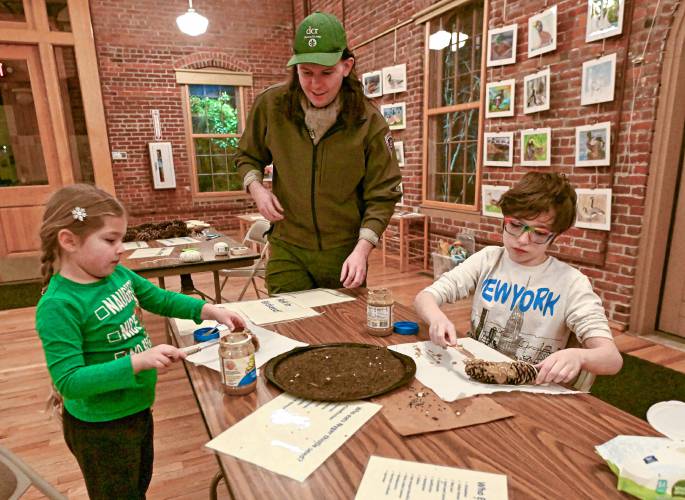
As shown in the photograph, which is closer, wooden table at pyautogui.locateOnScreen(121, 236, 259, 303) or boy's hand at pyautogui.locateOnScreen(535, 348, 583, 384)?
boy's hand at pyautogui.locateOnScreen(535, 348, 583, 384)

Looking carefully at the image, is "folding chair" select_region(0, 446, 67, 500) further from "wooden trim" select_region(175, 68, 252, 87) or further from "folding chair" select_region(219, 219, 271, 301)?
"wooden trim" select_region(175, 68, 252, 87)

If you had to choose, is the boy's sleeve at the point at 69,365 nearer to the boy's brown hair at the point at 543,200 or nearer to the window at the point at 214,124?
the boy's brown hair at the point at 543,200

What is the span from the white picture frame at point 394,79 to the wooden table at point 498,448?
5097 millimetres

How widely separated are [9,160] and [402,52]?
5.12m

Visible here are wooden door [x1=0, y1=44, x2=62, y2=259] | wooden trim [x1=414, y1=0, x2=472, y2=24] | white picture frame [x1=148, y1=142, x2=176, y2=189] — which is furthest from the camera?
white picture frame [x1=148, y1=142, x2=176, y2=189]

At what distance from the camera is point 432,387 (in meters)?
0.98

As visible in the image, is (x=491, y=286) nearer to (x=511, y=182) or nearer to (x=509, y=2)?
(x=511, y=182)

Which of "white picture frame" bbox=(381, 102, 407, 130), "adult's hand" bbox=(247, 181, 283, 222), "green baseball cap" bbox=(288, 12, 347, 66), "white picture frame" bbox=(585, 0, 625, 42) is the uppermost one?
"white picture frame" bbox=(585, 0, 625, 42)

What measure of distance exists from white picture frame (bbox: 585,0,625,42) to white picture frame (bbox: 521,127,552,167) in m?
0.74

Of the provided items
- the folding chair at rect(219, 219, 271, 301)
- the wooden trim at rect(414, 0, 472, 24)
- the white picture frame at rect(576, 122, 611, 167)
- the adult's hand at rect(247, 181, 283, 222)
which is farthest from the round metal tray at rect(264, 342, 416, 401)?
the wooden trim at rect(414, 0, 472, 24)

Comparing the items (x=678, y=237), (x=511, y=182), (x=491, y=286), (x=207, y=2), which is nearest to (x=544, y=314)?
(x=491, y=286)

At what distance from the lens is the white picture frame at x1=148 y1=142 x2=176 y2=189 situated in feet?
24.1

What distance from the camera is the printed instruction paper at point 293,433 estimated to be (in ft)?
2.43

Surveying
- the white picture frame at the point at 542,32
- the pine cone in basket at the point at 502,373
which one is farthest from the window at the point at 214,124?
the pine cone in basket at the point at 502,373
